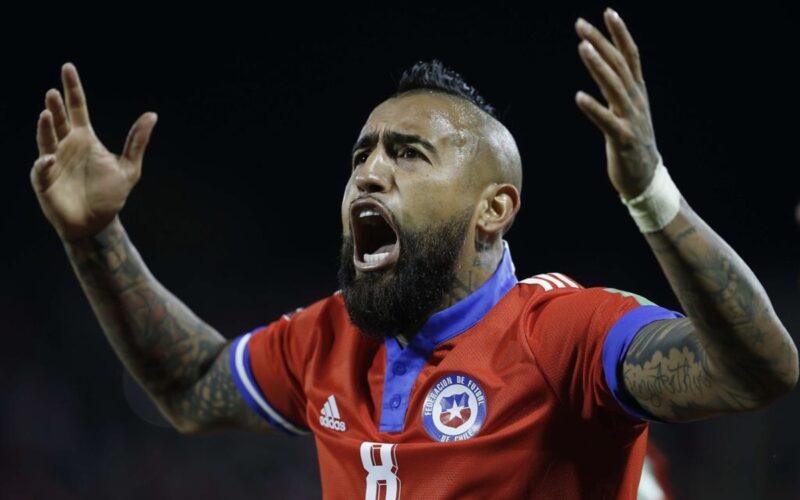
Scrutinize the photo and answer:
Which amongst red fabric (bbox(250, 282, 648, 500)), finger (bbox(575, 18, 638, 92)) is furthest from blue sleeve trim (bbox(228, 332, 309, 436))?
finger (bbox(575, 18, 638, 92))

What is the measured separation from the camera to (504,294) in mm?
A: 2385

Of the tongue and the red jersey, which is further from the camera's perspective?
the tongue

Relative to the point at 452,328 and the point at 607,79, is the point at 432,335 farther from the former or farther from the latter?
the point at 607,79

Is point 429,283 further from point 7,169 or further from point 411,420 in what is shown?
point 7,169

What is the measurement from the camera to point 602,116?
5.19 ft

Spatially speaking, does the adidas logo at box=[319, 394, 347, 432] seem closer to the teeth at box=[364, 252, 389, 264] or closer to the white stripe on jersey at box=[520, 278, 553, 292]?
the teeth at box=[364, 252, 389, 264]

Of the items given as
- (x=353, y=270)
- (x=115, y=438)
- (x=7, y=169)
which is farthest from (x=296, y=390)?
(x=7, y=169)

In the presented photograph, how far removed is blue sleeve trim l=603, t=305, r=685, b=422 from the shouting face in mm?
568

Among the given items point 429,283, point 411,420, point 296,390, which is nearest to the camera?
point 411,420

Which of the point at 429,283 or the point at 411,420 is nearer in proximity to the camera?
the point at 411,420

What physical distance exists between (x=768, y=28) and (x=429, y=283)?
6.36 m

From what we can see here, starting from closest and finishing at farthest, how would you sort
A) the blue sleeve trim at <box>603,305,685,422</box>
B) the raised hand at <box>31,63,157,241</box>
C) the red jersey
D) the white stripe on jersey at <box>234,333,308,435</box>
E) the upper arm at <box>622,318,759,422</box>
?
the upper arm at <box>622,318,759,422</box> → the blue sleeve trim at <box>603,305,685,422</box> → the red jersey → the raised hand at <box>31,63,157,241</box> → the white stripe on jersey at <box>234,333,308,435</box>

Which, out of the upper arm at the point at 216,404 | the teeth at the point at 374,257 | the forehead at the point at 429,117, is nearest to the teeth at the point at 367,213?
the teeth at the point at 374,257

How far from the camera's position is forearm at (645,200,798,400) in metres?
1.62
